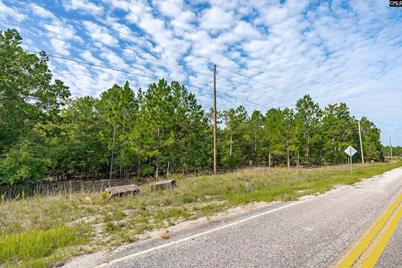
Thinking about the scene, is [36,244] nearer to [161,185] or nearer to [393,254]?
[393,254]

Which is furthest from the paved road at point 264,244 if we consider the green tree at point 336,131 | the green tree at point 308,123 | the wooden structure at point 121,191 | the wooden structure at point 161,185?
the green tree at point 336,131

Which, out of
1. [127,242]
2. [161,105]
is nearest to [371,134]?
[161,105]

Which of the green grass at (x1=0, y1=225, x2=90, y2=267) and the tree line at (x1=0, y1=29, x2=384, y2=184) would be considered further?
the tree line at (x1=0, y1=29, x2=384, y2=184)

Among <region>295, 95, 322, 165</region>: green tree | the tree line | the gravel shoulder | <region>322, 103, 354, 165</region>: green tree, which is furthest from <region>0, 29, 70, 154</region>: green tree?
<region>322, 103, 354, 165</region>: green tree

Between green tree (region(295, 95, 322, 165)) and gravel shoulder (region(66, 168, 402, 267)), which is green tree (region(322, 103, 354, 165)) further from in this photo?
gravel shoulder (region(66, 168, 402, 267))

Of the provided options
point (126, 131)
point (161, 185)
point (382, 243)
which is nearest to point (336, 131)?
point (126, 131)

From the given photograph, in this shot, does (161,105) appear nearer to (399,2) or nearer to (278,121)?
(399,2)

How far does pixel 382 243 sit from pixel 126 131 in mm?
25561

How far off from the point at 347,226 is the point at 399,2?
1043 cm

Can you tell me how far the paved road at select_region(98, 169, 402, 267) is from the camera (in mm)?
3277

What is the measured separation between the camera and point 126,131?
26328 millimetres

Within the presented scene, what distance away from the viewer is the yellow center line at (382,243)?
125 inches

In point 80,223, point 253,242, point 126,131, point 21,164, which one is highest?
point 126,131

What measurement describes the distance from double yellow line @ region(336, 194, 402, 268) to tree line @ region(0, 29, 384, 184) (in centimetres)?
1597
